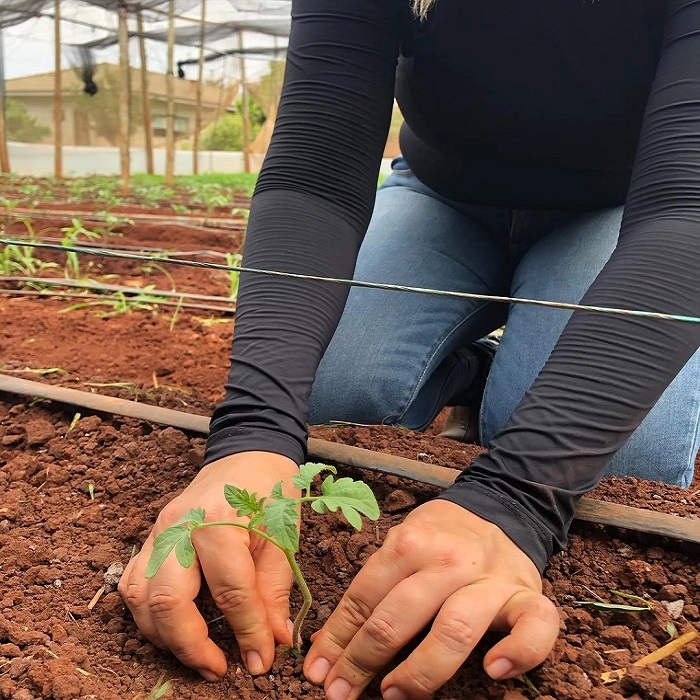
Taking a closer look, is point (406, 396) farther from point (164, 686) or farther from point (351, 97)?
point (164, 686)

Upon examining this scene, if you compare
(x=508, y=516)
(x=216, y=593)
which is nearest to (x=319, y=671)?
(x=216, y=593)

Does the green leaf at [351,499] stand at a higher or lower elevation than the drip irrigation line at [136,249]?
lower

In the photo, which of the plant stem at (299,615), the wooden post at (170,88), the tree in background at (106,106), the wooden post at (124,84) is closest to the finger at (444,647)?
the plant stem at (299,615)

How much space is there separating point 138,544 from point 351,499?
433 millimetres

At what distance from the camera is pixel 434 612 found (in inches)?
26.2

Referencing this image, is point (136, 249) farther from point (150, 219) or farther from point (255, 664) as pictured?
point (255, 664)

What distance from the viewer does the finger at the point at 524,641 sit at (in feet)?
2.10

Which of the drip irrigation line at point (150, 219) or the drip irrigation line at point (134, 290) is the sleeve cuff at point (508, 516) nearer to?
the drip irrigation line at point (134, 290)

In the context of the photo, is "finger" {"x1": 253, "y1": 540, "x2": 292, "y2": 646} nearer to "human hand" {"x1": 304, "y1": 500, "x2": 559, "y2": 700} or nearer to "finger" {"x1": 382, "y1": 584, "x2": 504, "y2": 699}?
"human hand" {"x1": 304, "y1": 500, "x2": 559, "y2": 700}

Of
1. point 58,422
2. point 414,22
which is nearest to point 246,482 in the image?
point 58,422

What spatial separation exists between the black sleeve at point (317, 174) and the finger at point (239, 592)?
1.10ft

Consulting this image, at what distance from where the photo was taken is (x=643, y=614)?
2.62 ft

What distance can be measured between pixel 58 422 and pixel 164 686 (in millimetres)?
718

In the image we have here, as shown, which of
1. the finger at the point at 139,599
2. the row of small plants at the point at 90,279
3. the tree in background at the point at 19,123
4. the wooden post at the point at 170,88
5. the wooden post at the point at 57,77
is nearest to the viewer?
the finger at the point at 139,599
